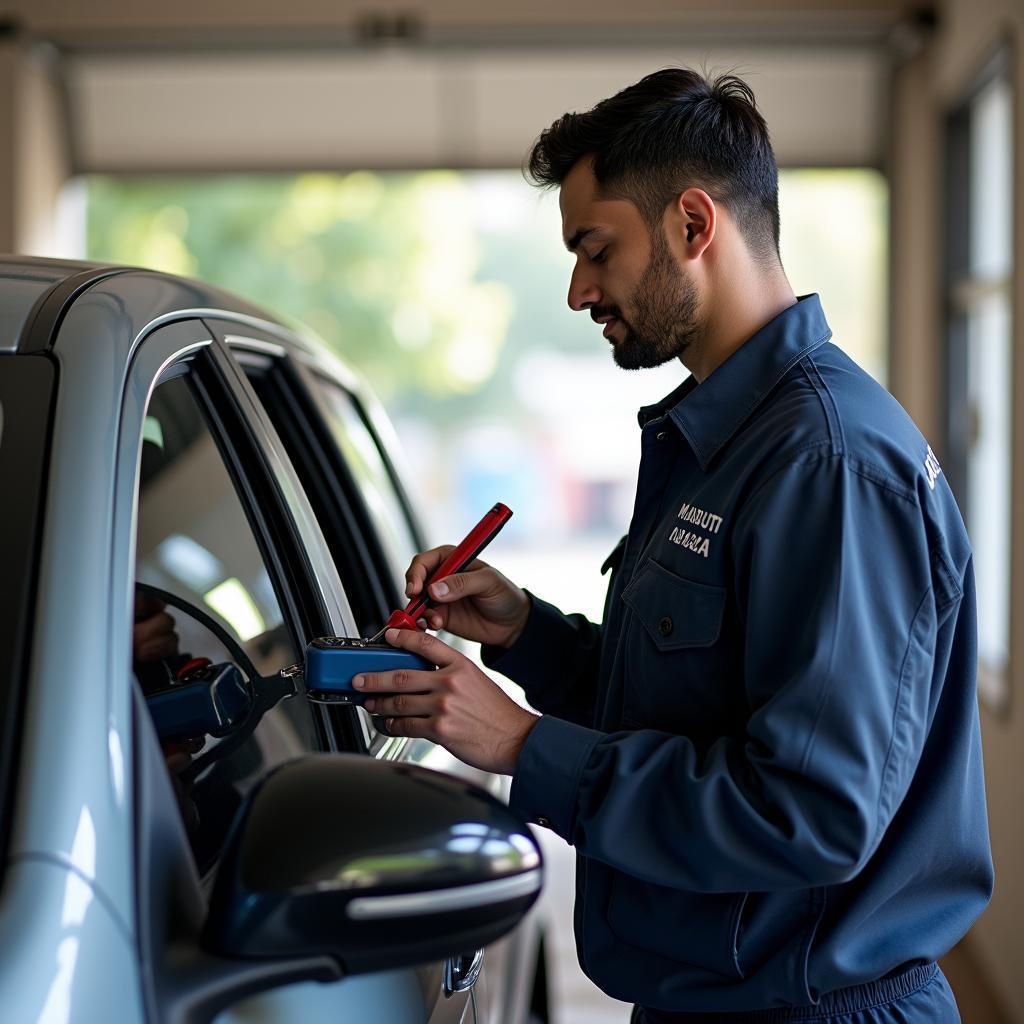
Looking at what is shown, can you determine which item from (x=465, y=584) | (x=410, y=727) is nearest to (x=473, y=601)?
(x=465, y=584)

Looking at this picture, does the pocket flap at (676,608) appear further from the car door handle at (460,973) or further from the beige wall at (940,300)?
the beige wall at (940,300)

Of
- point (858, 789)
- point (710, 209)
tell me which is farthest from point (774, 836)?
point (710, 209)

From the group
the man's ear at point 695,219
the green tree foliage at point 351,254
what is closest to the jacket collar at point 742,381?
the man's ear at point 695,219

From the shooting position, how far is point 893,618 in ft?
3.51

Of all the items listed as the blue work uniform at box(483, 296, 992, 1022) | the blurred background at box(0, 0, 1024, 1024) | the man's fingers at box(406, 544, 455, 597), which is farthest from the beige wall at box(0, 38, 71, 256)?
the blue work uniform at box(483, 296, 992, 1022)

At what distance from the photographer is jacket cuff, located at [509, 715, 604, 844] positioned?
1.11m

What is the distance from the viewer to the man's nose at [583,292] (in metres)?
1.33

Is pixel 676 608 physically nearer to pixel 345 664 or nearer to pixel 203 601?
pixel 345 664

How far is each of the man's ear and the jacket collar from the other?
107 mm

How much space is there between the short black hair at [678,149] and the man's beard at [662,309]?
0.14 feet

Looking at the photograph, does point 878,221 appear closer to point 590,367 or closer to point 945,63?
point 945,63

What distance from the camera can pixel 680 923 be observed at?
3.87ft

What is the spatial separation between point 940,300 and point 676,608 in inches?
174

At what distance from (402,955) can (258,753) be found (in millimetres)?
442
